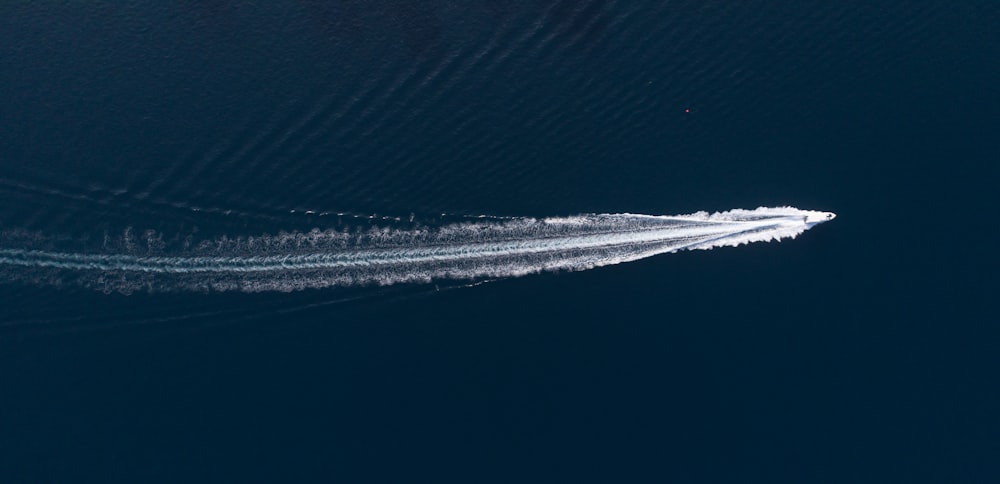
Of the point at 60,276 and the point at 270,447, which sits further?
the point at 60,276

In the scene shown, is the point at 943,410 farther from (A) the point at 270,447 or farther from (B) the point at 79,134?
(B) the point at 79,134

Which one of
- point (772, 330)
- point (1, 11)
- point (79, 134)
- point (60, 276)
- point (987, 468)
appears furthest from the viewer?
point (1, 11)

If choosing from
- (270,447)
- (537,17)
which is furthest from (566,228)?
(270,447)
